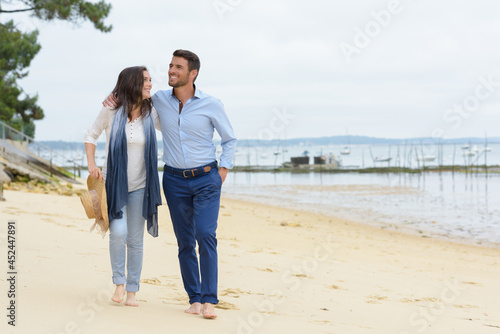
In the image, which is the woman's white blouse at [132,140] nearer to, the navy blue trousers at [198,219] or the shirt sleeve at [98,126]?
the shirt sleeve at [98,126]

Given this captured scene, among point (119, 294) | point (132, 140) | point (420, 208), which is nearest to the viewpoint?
point (132, 140)

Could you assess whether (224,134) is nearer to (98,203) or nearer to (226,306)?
(98,203)

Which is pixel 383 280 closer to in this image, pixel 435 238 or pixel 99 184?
pixel 99 184

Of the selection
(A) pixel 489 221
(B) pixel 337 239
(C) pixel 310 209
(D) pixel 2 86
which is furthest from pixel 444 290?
(D) pixel 2 86

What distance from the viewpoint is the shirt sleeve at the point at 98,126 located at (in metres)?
3.79

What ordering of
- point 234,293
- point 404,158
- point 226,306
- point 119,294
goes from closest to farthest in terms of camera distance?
1. point 119,294
2. point 226,306
3. point 234,293
4. point 404,158

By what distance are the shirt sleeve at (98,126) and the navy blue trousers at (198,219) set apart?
0.57 metres

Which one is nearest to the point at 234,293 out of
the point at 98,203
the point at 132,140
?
the point at 98,203

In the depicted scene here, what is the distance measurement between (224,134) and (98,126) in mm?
905

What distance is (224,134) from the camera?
4.04m

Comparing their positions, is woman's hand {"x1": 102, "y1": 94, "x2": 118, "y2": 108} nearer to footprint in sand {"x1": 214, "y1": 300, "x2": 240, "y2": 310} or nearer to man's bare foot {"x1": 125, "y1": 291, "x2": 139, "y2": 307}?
man's bare foot {"x1": 125, "y1": 291, "x2": 139, "y2": 307}

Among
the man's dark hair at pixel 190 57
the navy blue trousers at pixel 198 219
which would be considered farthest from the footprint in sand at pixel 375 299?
the man's dark hair at pixel 190 57

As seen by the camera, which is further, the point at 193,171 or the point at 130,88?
the point at 193,171

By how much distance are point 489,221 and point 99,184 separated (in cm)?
1666
